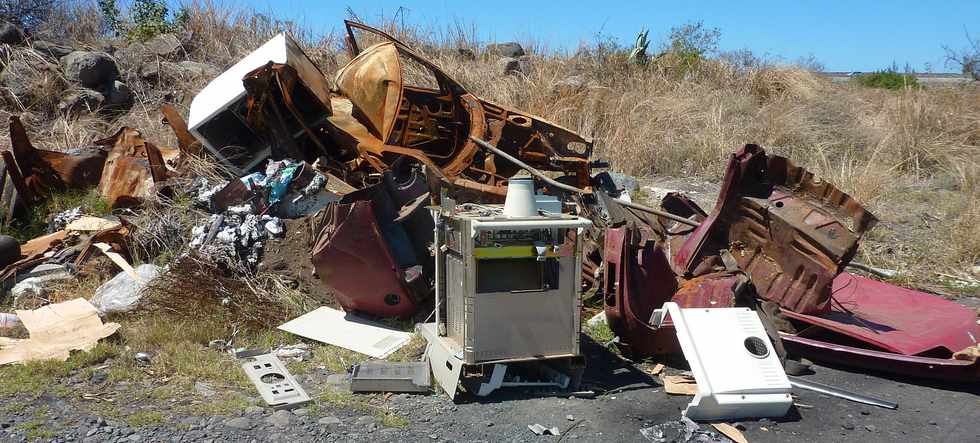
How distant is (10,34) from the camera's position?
955 cm

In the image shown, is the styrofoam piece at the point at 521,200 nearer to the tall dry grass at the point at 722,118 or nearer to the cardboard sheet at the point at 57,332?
the cardboard sheet at the point at 57,332

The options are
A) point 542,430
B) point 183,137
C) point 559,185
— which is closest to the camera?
point 542,430

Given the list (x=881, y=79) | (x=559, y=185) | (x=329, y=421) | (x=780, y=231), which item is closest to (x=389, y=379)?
(x=329, y=421)

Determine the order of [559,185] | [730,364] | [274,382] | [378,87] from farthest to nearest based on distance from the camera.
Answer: [378,87], [559,185], [274,382], [730,364]

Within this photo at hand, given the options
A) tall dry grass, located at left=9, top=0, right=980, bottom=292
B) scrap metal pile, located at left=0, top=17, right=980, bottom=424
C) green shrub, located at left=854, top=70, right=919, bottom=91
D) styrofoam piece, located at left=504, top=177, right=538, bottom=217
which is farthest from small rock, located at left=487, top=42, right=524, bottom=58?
styrofoam piece, located at left=504, top=177, right=538, bottom=217

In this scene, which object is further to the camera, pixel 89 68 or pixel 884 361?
pixel 89 68

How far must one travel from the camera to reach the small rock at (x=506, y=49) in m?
13.1

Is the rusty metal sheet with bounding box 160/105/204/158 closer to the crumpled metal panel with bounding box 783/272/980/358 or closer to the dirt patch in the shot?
the dirt patch

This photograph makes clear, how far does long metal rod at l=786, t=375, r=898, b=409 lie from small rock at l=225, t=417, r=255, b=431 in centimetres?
269

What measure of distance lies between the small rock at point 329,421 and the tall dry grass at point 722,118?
5125 mm

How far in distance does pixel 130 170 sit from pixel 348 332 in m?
2.99

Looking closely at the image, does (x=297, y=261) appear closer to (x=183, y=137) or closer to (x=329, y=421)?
(x=329, y=421)

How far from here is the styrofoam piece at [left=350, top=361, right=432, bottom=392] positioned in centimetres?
371

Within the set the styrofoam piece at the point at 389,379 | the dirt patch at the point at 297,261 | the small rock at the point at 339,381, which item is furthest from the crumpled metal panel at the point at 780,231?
the dirt patch at the point at 297,261
